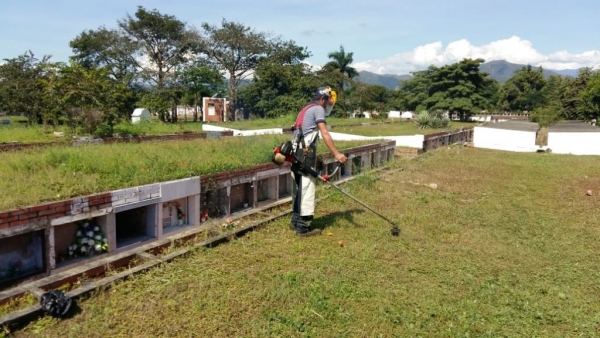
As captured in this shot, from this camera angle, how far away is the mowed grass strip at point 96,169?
3.96 meters

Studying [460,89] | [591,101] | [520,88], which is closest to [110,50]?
[460,89]

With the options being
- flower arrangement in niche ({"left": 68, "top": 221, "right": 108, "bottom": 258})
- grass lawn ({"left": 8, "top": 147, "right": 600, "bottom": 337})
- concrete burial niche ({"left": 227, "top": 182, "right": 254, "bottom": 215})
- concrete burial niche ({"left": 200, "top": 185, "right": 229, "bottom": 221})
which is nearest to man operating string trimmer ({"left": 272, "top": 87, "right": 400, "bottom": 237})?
grass lawn ({"left": 8, "top": 147, "right": 600, "bottom": 337})

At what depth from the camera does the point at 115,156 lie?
572cm

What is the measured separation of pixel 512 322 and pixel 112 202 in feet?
12.0

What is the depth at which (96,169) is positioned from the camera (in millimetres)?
4926

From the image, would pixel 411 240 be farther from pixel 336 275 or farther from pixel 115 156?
pixel 115 156

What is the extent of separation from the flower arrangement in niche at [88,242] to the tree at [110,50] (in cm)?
3105

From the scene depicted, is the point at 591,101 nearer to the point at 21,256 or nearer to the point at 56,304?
the point at 21,256

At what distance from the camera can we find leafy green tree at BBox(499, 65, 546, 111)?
172ft

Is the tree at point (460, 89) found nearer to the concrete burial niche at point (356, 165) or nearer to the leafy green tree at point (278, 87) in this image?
the leafy green tree at point (278, 87)

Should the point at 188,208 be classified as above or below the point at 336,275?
above

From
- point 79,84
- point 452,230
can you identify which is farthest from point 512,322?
point 79,84

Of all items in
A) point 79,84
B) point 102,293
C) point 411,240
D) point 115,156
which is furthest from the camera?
point 79,84

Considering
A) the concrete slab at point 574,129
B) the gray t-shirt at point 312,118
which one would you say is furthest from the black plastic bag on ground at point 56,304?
the concrete slab at point 574,129
